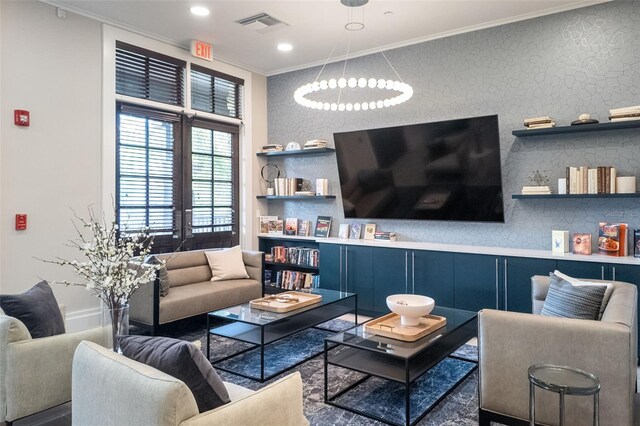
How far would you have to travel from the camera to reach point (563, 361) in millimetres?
2084

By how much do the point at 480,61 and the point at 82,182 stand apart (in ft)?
14.3

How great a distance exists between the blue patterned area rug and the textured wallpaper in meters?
1.53

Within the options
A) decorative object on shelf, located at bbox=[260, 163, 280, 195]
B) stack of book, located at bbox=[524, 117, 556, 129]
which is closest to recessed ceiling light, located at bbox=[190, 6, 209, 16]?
decorative object on shelf, located at bbox=[260, 163, 280, 195]

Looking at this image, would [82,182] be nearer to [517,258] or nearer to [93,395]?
[93,395]

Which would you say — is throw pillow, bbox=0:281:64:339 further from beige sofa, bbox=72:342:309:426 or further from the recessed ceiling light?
the recessed ceiling light

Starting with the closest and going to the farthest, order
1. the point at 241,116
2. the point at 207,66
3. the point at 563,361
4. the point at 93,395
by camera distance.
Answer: the point at 93,395 → the point at 563,361 → the point at 207,66 → the point at 241,116

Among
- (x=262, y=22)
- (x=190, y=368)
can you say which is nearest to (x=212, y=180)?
(x=262, y=22)

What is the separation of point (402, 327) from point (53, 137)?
3662mm

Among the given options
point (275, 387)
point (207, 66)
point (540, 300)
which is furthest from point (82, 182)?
point (540, 300)

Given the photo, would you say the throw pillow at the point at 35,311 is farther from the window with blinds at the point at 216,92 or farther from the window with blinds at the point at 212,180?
the window with blinds at the point at 216,92

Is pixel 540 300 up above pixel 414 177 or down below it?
below

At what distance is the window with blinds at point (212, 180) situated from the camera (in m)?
5.47

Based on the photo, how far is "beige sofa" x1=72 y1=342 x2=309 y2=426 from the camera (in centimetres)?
129

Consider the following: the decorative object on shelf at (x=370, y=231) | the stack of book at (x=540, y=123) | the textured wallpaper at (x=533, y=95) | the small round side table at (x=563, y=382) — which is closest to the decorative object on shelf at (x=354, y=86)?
the textured wallpaper at (x=533, y=95)
